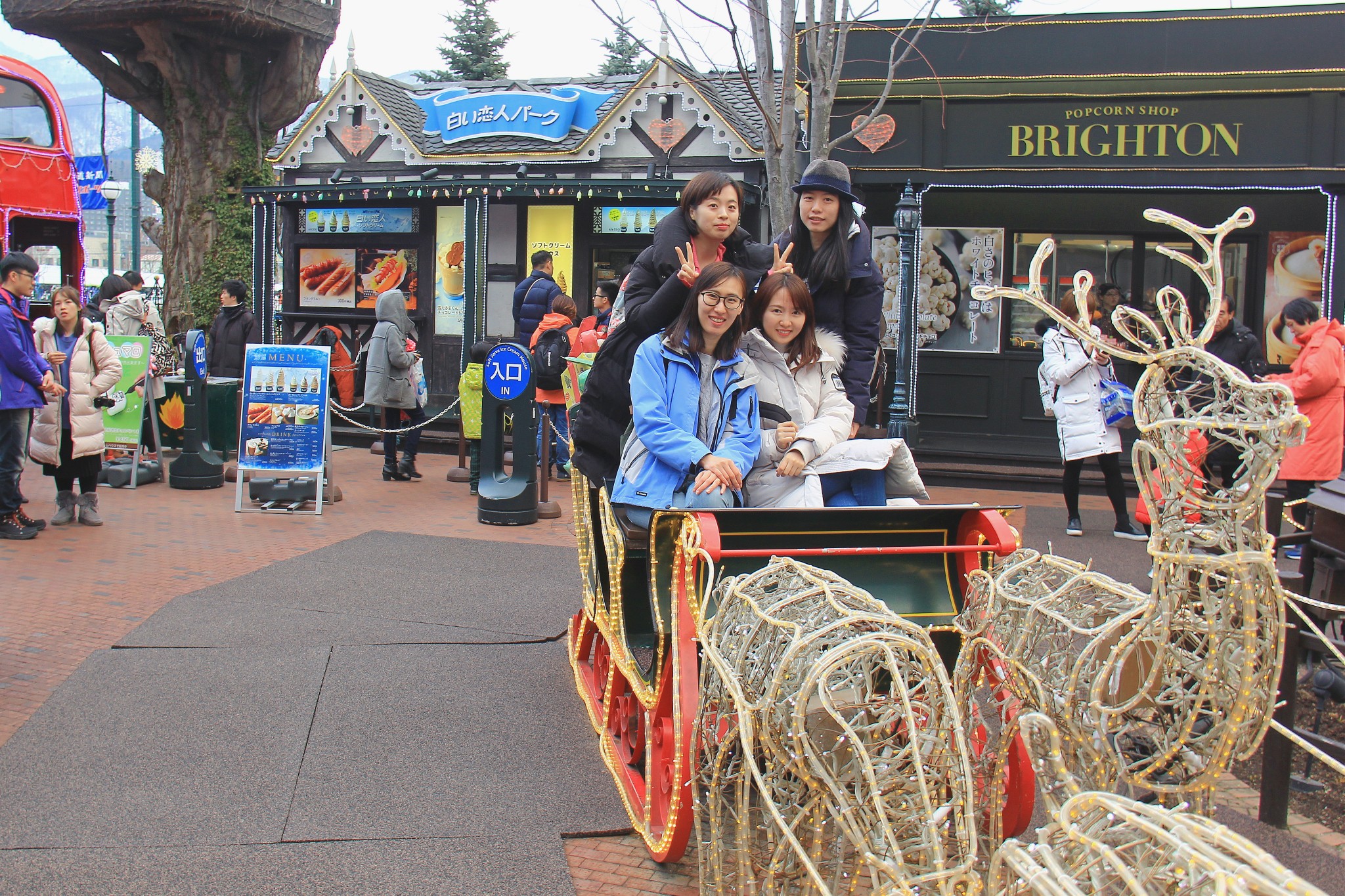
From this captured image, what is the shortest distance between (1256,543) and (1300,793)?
246cm

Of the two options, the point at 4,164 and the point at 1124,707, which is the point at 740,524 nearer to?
the point at 1124,707

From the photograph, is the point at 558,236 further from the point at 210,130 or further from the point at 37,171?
the point at 37,171

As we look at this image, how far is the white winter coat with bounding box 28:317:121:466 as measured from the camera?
27.1 ft

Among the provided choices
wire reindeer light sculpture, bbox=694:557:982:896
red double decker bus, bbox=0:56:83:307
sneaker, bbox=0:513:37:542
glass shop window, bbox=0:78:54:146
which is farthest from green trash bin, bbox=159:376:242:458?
wire reindeer light sculpture, bbox=694:557:982:896

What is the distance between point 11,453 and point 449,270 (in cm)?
824

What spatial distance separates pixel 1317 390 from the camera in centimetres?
774

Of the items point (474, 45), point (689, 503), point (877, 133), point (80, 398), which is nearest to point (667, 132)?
point (877, 133)

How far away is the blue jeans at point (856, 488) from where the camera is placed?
161 inches

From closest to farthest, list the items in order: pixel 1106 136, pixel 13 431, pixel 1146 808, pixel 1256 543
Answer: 1. pixel 1146 808
2. pixel 1256 543
3. pixel 13 431
4. pixel 1106 136

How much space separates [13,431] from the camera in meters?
7.88

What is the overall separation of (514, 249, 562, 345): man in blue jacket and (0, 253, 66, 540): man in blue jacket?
14.4 feet

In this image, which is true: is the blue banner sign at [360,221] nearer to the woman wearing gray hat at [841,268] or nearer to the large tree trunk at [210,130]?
the large tree trunk at [210,130]

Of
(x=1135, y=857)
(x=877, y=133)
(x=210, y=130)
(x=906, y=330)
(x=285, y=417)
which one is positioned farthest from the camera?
→ (x=210, y=130)

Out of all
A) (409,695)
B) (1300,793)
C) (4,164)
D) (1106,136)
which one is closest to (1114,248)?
(1106,136)
